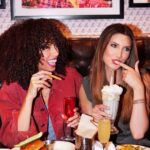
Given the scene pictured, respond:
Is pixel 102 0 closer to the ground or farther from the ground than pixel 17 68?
farther from the ground

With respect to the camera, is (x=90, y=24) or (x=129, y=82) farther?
(x=90, y=24)

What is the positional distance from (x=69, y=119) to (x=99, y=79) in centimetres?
58

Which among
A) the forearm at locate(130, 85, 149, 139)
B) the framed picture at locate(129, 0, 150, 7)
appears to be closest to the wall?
the framed picture at locate(129, 0, 150, 7)

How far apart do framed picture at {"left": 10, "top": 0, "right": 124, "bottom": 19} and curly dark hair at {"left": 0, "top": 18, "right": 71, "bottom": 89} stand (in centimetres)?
96

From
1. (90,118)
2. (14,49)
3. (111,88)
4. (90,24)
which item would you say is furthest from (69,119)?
(90,24)

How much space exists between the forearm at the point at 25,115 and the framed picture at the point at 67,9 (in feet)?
4.53

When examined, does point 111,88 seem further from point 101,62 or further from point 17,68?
point 17,68

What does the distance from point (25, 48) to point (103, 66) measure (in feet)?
1.87

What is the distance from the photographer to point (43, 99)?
2076 mm

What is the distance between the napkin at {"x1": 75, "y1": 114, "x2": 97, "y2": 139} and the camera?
1544 millimetres

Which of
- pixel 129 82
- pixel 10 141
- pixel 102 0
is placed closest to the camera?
A: pixel 10 141

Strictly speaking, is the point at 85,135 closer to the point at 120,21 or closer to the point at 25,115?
the point at 25,115

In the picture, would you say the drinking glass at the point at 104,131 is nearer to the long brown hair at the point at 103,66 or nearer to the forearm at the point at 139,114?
the forearm at the point at 139,114

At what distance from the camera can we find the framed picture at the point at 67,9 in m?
3.04
